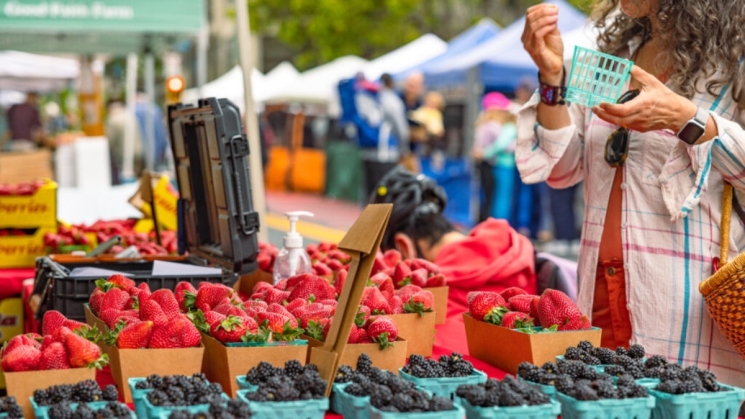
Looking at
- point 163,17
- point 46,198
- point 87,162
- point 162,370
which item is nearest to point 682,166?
point 162,370

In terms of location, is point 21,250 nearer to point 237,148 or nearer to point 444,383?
point 237,148

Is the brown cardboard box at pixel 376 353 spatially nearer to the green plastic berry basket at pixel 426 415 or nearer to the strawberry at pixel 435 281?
the green plastic berry basket at pixel 426 415

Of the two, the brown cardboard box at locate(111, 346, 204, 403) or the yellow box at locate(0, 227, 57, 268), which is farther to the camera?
the yellow box at locate(0, 227, 57, 268)

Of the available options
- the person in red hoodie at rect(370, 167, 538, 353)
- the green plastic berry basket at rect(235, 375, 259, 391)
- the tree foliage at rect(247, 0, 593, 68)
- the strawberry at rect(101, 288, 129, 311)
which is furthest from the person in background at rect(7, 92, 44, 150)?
the green plastic berry basket at rect(235, 375, 259, 391)

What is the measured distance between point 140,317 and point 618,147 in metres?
1.62

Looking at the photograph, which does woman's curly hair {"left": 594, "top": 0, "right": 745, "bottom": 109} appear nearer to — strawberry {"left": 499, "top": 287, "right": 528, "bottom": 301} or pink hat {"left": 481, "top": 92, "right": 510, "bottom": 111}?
strawberry {"left": 499, "top": 287, "right": 528, "bottom": 301}

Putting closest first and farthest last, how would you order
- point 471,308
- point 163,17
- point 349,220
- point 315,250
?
point 471,308, point 315,250, point 163,17, point 349,220

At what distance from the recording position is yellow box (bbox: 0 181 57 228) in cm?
504

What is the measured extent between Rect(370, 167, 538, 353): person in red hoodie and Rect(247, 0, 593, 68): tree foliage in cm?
2376

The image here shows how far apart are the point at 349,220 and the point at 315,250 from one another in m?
12.6

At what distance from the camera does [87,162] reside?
10.2 m

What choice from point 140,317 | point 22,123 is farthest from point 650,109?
point 22,123

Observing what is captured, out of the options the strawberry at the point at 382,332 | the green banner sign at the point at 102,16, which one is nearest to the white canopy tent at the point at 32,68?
the green banner sign at the point at 102,16

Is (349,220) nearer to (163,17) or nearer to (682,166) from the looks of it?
(163,17)
